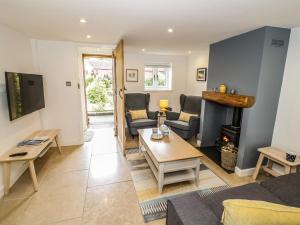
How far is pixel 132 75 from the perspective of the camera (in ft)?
15.9

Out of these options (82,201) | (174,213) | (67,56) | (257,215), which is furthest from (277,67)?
(67,56)

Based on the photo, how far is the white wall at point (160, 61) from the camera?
4.83m

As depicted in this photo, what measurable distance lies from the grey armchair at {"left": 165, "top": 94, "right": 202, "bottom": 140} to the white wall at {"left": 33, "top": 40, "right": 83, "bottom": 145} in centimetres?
215

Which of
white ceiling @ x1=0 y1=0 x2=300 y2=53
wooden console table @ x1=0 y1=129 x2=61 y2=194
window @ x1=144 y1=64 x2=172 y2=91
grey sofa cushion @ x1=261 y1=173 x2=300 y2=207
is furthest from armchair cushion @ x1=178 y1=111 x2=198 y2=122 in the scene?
wooden console table @ x1=0 y1=129 x2=61 y2=194

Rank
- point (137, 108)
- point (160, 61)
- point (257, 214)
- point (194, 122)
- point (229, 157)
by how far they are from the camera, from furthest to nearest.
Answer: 1. point (160, 61)
2. point (137, 108)
3. point (194, 122)
4. point (229, 157)
5. point (257, 214)

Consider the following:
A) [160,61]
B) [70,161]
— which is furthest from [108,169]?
[160,61]

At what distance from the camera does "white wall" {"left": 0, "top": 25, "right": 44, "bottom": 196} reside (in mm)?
2197

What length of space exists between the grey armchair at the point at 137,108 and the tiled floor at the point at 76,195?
963 millimetres

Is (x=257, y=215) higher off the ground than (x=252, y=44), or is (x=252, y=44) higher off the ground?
(x=252, y=44)

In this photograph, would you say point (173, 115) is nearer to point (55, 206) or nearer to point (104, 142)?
point (104, 142)

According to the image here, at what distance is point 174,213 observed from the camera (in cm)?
121

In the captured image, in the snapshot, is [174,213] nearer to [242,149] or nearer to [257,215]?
[257,215]

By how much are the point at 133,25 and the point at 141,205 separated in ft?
7.54

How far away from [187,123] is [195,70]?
188cm
